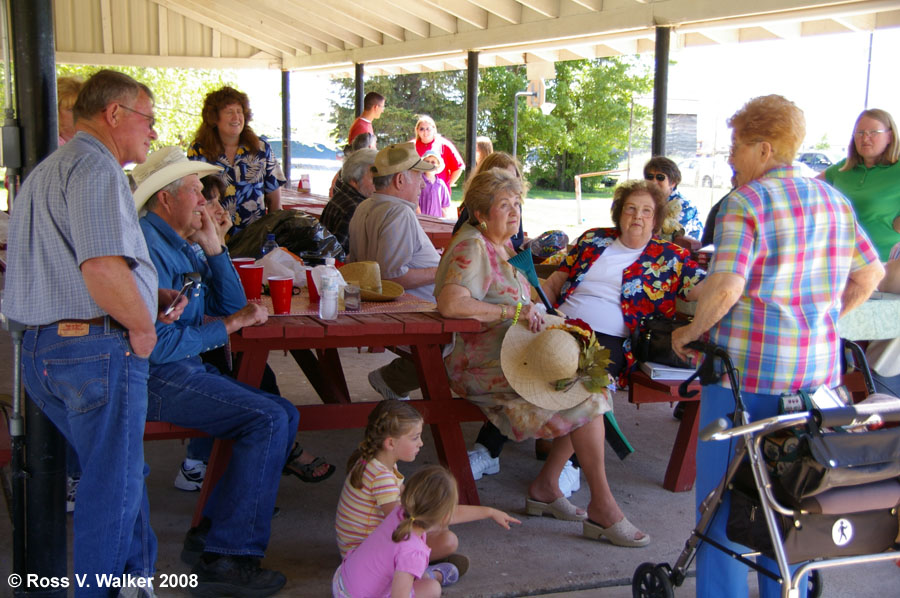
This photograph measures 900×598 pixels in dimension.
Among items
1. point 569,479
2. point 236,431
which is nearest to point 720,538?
point 569,479

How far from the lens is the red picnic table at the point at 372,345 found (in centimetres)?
309

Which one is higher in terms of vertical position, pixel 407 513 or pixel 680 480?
pixel 407 513

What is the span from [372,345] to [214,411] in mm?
765

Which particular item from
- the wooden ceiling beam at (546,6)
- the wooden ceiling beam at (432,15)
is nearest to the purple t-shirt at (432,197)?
the wooden ceiling beam at (546,6)

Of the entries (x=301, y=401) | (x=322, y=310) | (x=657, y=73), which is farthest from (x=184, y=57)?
(x=322, y=310)

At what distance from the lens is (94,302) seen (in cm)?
226

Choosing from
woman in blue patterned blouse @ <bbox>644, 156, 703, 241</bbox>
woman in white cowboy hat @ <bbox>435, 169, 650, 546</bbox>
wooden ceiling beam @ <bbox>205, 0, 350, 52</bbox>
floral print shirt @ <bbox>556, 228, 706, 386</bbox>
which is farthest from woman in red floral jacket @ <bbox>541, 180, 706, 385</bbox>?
wooden ceiling beam @ <bbox>205, 0, 350, 52</bbox>

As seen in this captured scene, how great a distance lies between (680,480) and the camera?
3.85 metres

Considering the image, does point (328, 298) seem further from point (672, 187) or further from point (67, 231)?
point (672, 187)

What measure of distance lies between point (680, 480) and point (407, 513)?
1.80 metres

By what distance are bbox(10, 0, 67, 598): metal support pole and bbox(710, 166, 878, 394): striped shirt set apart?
2.02 metres

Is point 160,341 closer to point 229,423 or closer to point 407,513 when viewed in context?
point 229,423

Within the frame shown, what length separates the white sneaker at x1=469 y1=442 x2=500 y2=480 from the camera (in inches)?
155

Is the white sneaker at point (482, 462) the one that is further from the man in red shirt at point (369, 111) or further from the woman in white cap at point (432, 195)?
the man in red shirt at point (369, 111)
